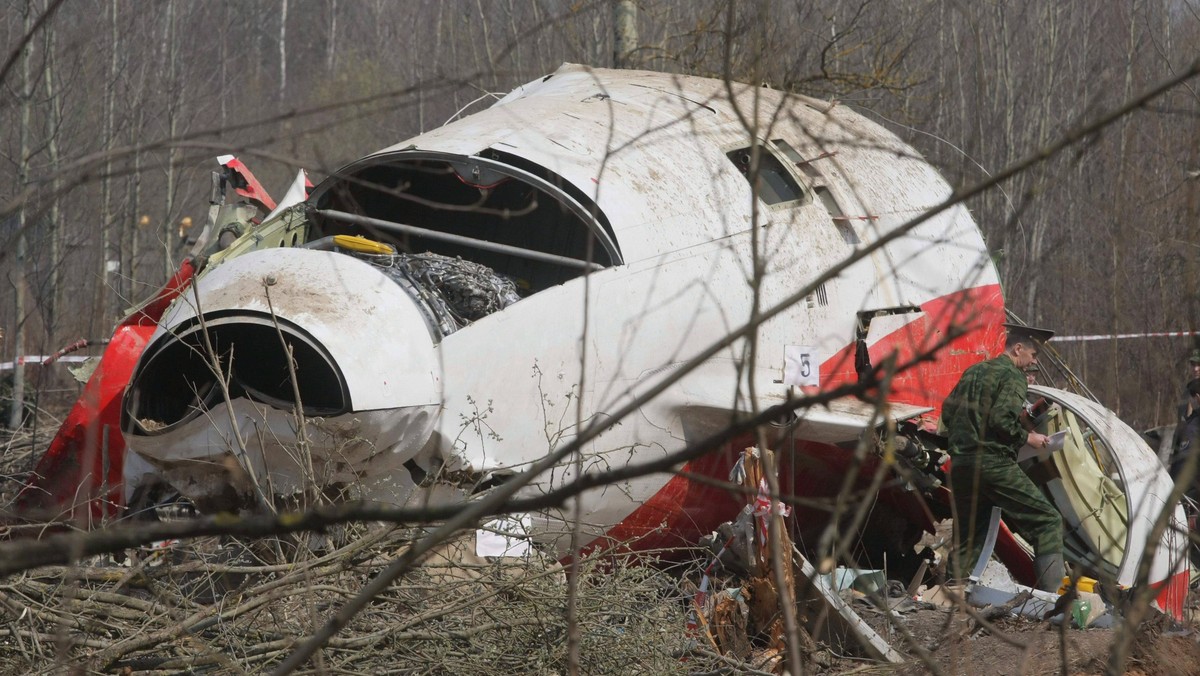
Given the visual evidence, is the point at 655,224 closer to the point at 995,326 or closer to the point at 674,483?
the point at 674,483

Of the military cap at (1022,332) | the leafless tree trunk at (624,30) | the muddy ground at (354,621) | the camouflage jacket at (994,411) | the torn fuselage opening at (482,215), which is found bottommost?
the muddy ground at (354,621)

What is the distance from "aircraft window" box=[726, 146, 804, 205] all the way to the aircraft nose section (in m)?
2.24

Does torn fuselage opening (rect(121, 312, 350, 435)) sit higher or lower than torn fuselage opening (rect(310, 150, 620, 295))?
lower

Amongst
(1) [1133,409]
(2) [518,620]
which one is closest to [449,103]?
(1) [1133,409]

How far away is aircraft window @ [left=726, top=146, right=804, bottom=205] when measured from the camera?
270 inches

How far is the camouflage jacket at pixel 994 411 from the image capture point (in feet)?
23.5

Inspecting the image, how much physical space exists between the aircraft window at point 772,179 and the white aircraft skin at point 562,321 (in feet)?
0.06

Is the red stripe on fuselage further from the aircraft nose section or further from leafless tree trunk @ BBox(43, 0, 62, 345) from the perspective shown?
leafless tree trunk @ BBox(43, 0, 62, 345)

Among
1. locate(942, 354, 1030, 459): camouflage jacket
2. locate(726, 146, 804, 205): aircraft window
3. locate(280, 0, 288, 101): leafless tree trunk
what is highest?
locate(280, 0, 288, 101): leafless tree trunk

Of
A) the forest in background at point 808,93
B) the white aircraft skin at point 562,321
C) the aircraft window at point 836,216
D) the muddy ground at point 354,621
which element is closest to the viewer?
the muddy ground at point 354,621

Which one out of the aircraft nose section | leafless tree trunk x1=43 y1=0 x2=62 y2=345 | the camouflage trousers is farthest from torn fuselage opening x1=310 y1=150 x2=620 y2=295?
leafless tree trunk x1=43 y1=0 x2=62 y2=345

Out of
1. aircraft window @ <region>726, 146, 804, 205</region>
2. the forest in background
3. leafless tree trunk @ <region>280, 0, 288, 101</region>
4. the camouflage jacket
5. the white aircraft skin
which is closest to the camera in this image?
Answer: the white aircraft skin

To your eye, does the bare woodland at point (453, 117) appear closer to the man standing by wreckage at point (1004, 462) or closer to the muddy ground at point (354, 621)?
the muddy ground at point (354, 621)

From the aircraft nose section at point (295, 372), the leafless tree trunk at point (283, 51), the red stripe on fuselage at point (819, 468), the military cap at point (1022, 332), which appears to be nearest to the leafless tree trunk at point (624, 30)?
the red stripe on fuselage at point (819, 468)
